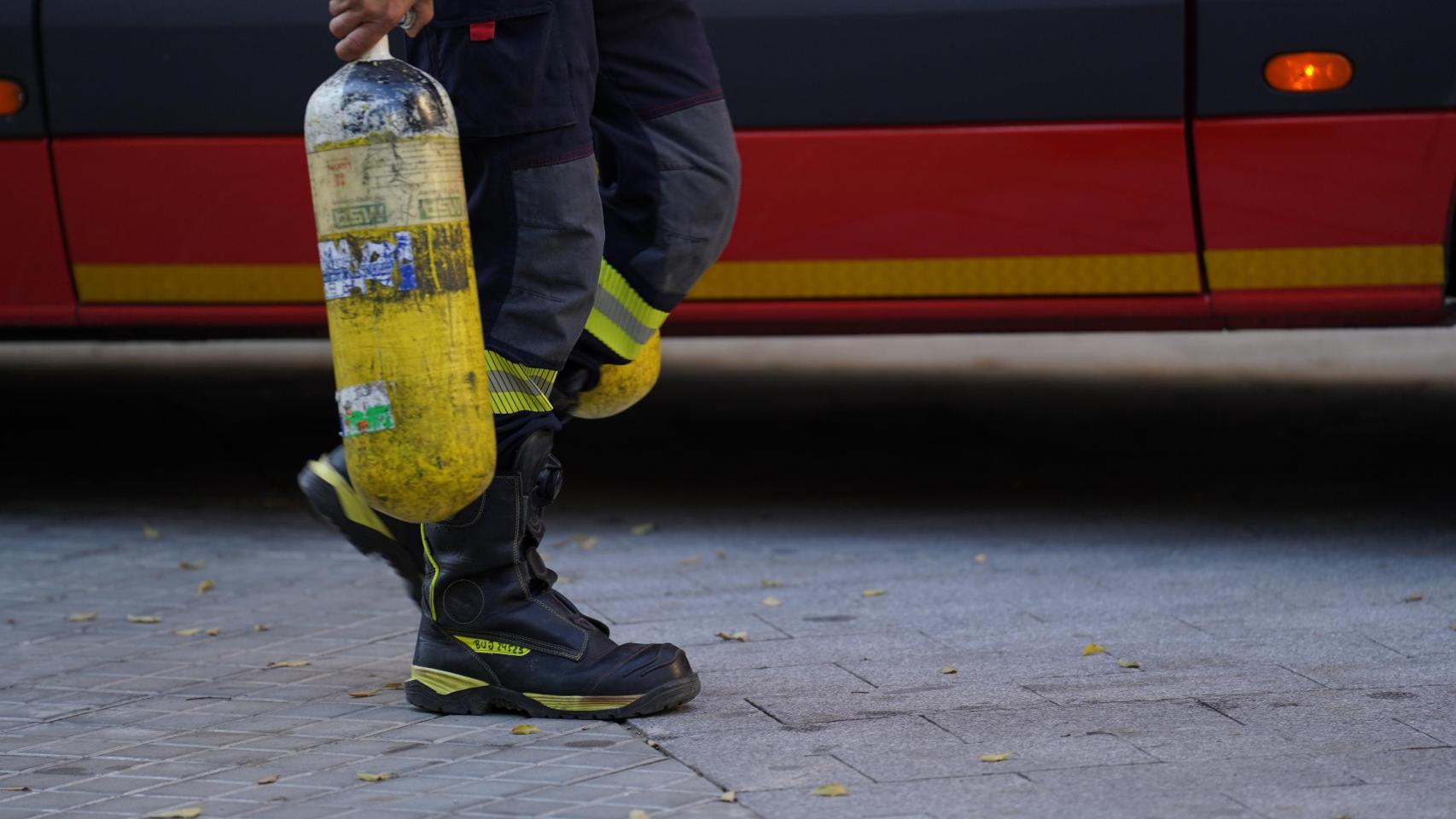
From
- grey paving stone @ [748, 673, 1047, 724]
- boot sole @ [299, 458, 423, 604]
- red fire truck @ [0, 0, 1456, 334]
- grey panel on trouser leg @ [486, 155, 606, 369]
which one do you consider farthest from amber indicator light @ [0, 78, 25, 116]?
grey paving stone @ [748, 673, 1047, 724]

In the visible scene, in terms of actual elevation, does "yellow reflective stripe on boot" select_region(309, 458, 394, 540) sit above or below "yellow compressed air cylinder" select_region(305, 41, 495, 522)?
below

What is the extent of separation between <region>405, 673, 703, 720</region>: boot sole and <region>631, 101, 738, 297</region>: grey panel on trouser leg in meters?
0.65

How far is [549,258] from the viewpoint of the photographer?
8.96 feet

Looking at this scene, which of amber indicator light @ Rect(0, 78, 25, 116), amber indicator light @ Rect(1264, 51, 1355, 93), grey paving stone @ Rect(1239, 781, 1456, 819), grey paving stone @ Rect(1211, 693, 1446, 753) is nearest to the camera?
grey paving stone @ Rect(1239, 781, 1456, 819)

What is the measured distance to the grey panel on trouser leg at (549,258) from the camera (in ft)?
8.93

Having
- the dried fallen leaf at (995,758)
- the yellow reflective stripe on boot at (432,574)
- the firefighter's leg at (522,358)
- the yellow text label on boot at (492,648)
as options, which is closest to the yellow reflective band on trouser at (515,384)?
the firefighter's leg at (522,358)

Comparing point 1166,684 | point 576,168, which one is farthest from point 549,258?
point 1166,684

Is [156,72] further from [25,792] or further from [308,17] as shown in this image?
[25,792]

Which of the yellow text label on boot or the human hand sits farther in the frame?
the yellow text label on boot

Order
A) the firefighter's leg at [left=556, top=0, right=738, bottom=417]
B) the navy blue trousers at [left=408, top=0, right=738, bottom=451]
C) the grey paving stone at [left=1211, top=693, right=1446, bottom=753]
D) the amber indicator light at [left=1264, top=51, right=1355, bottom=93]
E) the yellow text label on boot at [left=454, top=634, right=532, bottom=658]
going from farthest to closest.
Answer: the amber indicator light at [left=1264, top=51, right=1355, bottom=93] < the firefighter's leg at [left=556, top=0, right=738, bottom=417] < the yellow text label on boot at [left=454, top=634, right=532, bottom=658] < the navy blue trousers at [left=408, top=0, right=738, bottom=451] < the grey paving stone at [left=1211, top=693, right=1446, bottom=753]

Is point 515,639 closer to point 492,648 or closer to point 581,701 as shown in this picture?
point 492,648

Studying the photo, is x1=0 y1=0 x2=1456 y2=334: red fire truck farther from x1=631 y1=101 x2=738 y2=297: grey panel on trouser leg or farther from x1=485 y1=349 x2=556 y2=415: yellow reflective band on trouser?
x1=485 y1=349 x2=556 y2=415: yellow reflective band on trouser

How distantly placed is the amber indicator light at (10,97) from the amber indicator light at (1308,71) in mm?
2555

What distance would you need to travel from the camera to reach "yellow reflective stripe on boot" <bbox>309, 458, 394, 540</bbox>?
2857 mm
